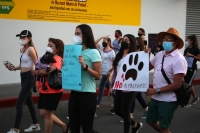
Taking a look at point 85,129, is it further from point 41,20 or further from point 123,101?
point 41,20

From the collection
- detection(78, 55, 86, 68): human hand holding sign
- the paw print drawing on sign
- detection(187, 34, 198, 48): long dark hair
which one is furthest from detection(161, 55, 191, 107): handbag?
detection(187, 34, 198, 48): long dark hair

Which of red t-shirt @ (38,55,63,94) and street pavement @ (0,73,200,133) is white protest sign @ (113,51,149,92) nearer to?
red t-shirt @ (38,55,63,94)

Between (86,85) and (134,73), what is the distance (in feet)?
3.46

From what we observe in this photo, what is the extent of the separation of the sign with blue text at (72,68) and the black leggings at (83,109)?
0.45 ft

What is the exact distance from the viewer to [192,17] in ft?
55.4

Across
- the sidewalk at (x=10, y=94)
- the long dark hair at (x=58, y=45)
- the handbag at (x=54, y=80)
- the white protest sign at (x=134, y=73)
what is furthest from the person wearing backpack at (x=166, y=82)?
the sidewalk at (x=10, y=94)

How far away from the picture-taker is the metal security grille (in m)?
16.7

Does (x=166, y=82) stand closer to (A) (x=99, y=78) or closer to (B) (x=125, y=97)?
(A) (x=99, y=78)

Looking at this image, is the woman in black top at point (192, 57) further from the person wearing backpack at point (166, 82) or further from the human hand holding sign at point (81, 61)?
the human hand holding sign at point (81, 61)

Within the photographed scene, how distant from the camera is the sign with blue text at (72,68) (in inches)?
162

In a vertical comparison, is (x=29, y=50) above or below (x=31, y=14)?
below

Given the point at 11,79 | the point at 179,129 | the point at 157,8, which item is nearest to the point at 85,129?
the point at 179,129

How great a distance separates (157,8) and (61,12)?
526cm

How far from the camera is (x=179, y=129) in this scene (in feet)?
21.7
